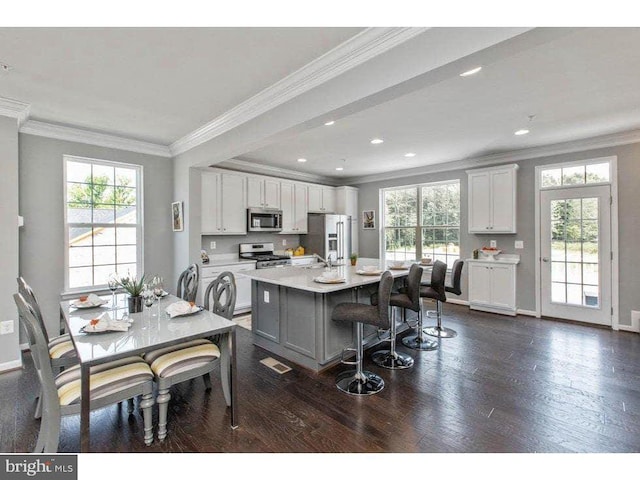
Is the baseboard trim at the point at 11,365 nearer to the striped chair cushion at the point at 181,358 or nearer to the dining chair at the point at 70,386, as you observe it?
the dining chair at the point at 70,386

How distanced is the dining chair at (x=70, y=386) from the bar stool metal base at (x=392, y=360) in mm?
2054

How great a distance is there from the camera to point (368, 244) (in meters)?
7.16

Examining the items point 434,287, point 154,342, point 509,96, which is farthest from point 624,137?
point 154,342

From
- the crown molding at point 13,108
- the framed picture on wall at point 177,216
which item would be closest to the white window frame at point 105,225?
the framed picture on wall at point 177,216

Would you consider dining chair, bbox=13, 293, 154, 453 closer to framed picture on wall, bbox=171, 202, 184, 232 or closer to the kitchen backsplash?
framed picture on wall, bbox=171, 202, 184, 232

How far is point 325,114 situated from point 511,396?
106 inches

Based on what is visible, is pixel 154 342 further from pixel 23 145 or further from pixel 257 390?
pixel 23 145

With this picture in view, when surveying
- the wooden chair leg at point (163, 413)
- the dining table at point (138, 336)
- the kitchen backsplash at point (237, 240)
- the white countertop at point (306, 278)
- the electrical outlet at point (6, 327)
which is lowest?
the wooden chair leg at point (163, 413)

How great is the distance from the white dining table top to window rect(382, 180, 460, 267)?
490cm

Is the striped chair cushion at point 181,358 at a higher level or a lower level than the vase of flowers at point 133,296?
lower

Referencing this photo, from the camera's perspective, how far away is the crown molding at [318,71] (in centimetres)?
196

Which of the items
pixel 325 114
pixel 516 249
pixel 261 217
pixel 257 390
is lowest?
pixel 257 390

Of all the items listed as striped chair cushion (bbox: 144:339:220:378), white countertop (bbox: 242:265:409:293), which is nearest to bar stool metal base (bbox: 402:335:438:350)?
Answer: white countertop (bbox: 242:265:409:293)

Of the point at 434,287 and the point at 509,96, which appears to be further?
the point at 434,287
